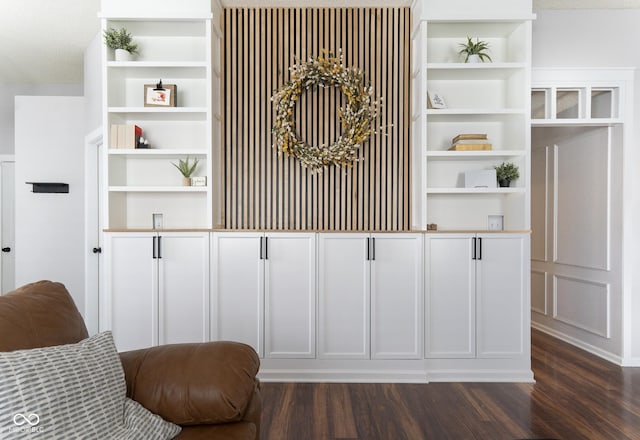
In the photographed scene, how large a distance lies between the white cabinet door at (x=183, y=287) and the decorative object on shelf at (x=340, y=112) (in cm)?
106

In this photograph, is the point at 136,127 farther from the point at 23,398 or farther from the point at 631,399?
the point at 631,399

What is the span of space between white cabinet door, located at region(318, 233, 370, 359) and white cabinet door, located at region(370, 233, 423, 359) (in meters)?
0.10

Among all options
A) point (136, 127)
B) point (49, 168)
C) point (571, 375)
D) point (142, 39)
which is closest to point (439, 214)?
point (571, 375)

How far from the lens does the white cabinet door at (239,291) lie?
3152 mm

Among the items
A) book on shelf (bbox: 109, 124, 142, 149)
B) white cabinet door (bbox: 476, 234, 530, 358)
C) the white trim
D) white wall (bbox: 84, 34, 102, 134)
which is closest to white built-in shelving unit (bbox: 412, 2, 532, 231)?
white cabinet door (bbox: 476, 234, 530, 358)

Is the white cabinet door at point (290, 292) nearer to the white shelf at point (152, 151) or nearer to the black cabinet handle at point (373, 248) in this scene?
the black cabinet handle at point (373, 248)

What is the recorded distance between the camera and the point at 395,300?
3150mm

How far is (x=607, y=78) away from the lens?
3.52 meters

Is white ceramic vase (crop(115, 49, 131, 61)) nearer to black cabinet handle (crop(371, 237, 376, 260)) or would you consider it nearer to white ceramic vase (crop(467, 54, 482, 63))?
black cabinet handle (crop(371, 237, 376, 260))

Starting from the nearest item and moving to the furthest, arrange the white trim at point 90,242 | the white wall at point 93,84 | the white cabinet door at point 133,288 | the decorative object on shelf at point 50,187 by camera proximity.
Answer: the white cabinet door at point 133,288, the white wall at point 93,84, the white trim at point 90,242, the decorative object on shelf at point 50,187

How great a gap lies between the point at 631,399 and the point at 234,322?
2.91m

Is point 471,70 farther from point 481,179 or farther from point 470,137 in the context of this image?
point 481,179

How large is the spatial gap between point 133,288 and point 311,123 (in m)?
1.98

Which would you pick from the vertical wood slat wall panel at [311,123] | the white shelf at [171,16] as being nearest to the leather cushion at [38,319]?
the vertical wood slat wall panel at [311,123]
